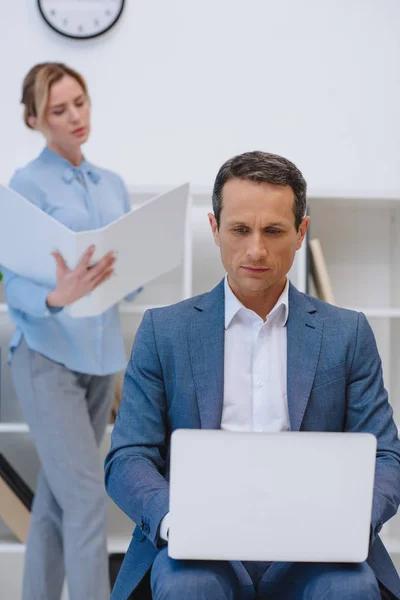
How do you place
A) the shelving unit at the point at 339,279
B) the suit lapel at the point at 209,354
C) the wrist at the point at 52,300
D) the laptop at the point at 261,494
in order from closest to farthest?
the laptop at the point at 261,494 < the suit lapel at the point at 209,354 < the wrist at the point at 52,300 < the shelving unit at the point at 339,279

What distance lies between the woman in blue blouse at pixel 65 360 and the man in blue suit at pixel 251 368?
750 millimetres

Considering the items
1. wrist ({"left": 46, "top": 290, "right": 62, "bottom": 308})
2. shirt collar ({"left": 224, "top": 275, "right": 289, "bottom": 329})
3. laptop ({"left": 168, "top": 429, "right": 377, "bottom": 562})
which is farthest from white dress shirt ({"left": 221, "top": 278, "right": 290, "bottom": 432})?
wrist ({"left": 46, "top": 290, "right": 62, "bottom": 308})

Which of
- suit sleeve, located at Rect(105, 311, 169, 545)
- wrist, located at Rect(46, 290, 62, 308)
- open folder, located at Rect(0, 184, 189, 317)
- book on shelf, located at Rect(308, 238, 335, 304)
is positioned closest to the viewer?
suit sleeve, located at Rect(105, 311, 169, 545)

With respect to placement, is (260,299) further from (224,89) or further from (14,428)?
(224,89)

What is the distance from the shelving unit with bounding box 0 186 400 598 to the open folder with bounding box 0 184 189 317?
0.70 m

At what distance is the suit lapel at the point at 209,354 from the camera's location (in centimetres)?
152

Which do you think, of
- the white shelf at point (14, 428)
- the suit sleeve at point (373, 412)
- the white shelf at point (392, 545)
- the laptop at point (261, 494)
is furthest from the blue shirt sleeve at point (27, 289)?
the white shelf at point (392, 545)

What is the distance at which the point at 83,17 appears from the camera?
10.8 feet

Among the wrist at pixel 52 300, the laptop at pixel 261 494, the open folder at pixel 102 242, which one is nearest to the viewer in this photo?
the laptop at pixel 261 494

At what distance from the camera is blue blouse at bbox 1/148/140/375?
2.44 m

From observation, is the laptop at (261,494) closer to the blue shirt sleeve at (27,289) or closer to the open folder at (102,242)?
the open folder at (102,242)

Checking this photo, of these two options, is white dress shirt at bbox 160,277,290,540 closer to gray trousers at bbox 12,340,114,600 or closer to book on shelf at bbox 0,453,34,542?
gray trousers at bbox 12,340,114,600

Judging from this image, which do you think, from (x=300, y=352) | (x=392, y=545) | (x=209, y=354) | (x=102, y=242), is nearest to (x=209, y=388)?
(x=209, y=354)

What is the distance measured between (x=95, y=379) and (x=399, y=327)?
122cm
